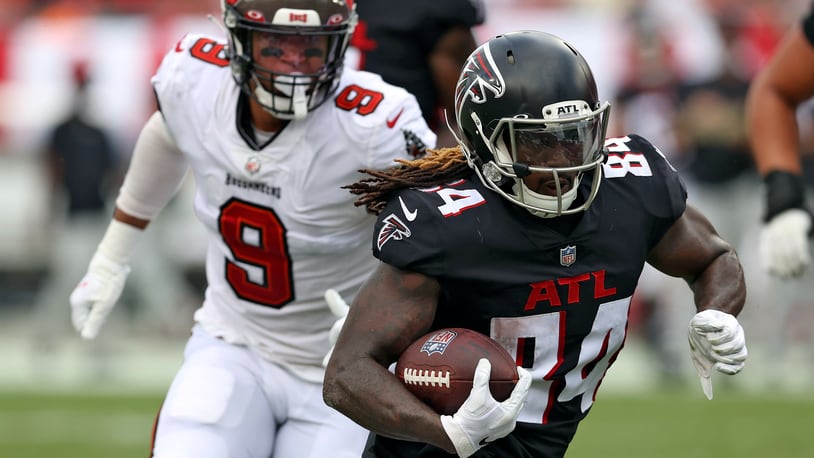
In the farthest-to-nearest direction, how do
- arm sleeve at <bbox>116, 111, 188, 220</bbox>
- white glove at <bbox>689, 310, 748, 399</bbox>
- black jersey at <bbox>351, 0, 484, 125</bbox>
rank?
1. black jersey at <bbox>351, 0, 484, 125</bbox>
2. arm sleeve at <bbox>116, 111, 188, 220</bbox>
3. white glove at <bbox>689, 310, 748, 399</bbox>

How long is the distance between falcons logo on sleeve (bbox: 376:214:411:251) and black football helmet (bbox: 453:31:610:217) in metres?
0.24

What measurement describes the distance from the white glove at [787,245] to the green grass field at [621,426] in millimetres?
2158

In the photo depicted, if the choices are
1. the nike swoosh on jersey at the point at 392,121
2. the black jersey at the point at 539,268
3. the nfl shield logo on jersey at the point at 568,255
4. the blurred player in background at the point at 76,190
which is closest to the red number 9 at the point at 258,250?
the nike swoosh on jersey at the point at 392,121

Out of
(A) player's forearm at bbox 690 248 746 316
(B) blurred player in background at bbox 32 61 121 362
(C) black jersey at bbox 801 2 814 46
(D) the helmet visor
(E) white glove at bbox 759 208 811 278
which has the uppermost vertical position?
(D) the helmet visor

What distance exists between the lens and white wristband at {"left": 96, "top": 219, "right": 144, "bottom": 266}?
14.6 ft

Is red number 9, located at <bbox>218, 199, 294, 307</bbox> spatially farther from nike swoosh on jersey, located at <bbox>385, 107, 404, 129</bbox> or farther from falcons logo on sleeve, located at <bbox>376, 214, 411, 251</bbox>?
falcons logo on sleeve, located at <bbox>376, 214, 411, 251</bbox>

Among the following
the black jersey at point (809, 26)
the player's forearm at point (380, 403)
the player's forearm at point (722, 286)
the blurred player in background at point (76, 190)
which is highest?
the player's forearm at point (380, 403)

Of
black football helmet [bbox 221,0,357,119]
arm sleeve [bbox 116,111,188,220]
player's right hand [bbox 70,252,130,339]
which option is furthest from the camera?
player's right hand [bbox 70,252,130,339]

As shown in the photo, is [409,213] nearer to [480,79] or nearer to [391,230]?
[391,230]

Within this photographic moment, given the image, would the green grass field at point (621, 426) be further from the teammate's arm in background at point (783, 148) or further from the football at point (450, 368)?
the football at point (450, 368)

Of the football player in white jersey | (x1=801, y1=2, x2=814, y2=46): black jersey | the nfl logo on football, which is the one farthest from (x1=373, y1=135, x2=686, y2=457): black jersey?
(x1=801, y1=2, x2=814, y2=46): black jersey

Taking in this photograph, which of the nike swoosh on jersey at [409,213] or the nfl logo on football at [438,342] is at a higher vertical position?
the nike swoosh on jersey at [409,213]

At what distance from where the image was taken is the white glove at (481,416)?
2.95 metres

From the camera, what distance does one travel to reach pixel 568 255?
129 inches
